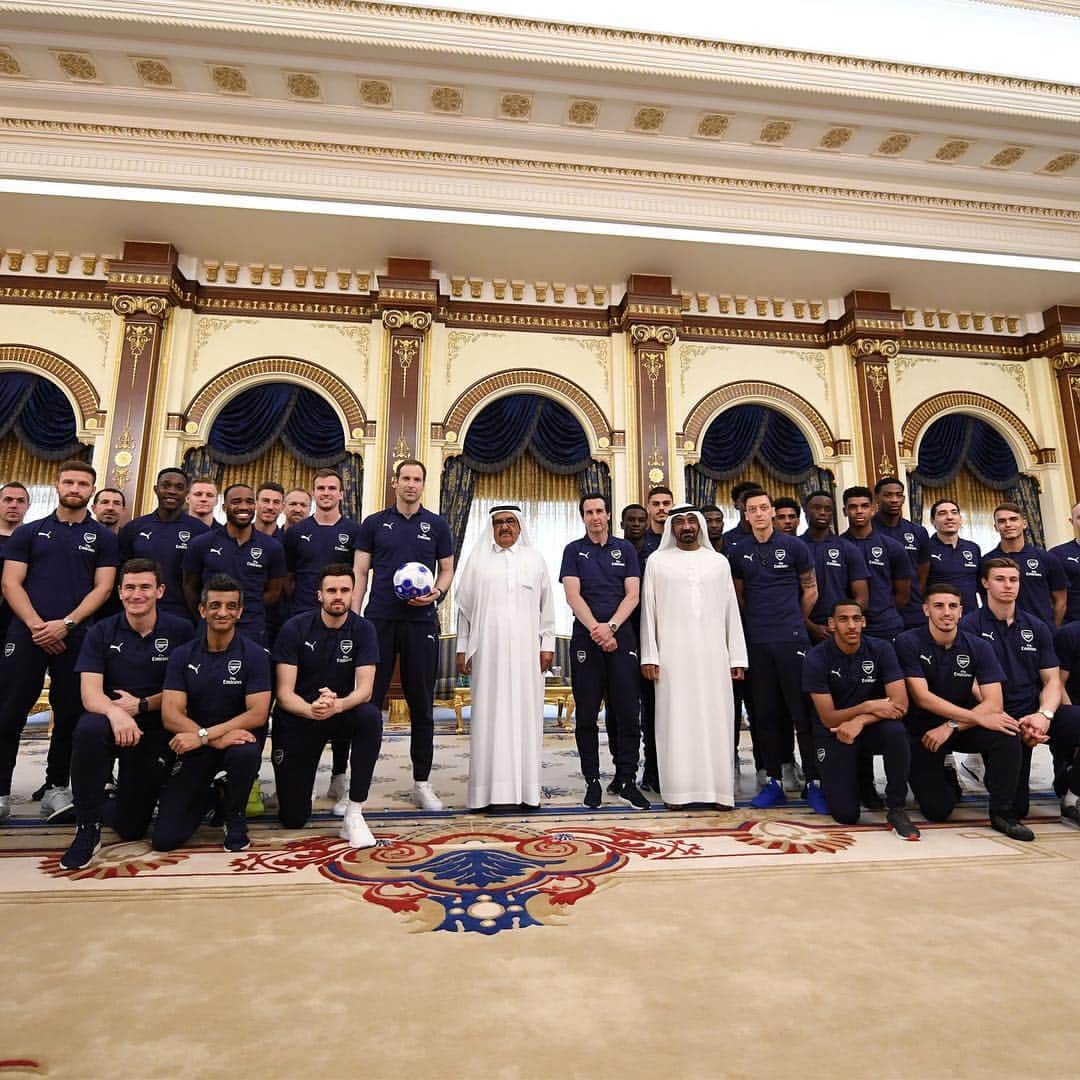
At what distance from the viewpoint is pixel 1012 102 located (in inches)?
227

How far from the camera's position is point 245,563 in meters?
3.13

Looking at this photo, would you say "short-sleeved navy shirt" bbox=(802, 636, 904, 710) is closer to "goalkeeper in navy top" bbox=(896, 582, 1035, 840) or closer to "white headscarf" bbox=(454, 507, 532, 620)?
"goalkeeper in navy top" bbox=(896, 582, 1035, 840)

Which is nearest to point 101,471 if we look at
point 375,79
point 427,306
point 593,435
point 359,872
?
point 427,306

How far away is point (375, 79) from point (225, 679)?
16.0 ft

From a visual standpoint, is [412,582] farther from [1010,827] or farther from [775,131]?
[775,131]

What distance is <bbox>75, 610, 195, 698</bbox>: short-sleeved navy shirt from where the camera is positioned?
99.5 inches

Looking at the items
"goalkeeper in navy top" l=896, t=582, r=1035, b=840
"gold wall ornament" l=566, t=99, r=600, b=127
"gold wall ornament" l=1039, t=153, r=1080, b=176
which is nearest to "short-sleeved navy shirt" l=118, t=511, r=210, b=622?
"goalkeeper in navy top" l=896, t=582, r=1035, b=840

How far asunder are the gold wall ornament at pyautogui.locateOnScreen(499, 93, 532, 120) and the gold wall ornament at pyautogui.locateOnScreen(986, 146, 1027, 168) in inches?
158

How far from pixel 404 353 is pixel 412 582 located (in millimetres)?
3989

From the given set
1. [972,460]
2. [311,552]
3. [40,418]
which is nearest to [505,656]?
[311,552]

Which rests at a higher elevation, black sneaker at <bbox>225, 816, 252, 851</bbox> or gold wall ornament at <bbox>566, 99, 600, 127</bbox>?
gold wall ornament at <bbox>566, 99, 600, 127</bbox>

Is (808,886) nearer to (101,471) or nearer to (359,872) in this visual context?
(359,872)

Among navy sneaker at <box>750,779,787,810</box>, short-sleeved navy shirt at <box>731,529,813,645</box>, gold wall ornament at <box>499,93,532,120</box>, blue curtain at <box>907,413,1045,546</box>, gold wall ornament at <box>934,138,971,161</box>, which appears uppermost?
gold wall ornament at <box>934,138,971,161</box>

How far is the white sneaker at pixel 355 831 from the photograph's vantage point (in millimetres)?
2432
